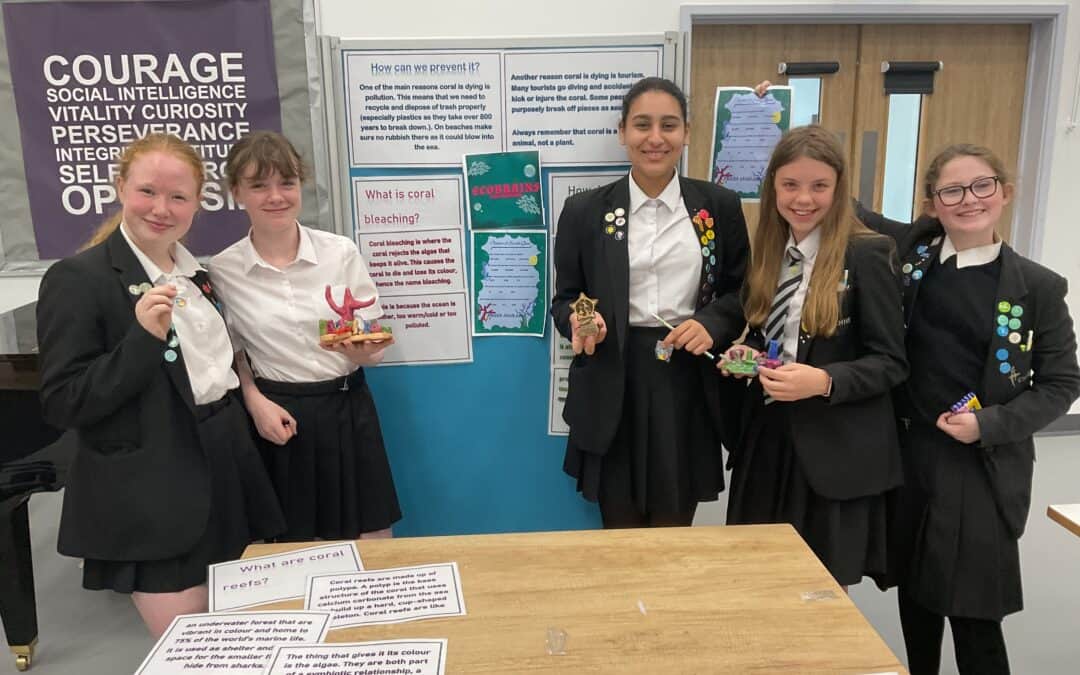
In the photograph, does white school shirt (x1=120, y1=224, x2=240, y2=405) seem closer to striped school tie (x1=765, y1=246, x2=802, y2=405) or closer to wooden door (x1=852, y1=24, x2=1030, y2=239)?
striped school tie (x1=765, y1=246, x2=802, y2=405)

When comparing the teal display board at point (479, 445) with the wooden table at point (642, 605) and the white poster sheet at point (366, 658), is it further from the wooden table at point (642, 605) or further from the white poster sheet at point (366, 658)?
the white poster sheet at point (366, 658)

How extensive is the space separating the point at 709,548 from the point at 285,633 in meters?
0.79

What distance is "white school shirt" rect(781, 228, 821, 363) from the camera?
1.86m

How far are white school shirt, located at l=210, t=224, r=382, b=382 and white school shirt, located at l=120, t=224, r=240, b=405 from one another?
172mm

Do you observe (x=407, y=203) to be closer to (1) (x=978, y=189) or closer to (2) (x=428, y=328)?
(2) (x=428, y=328)

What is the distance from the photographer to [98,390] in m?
1.51

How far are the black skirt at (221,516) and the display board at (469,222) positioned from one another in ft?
2.42

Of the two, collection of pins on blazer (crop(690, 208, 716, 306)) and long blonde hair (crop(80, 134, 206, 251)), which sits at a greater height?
long blonde hair (crop(80, 134, 206, 251))

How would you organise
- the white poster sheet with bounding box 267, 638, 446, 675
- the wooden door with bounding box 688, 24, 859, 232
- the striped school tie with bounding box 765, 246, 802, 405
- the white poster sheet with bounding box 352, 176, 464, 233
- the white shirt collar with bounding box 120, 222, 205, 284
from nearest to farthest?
the white poster sheet with bounding box 267, 638, 446, 675
the white shirt collar with bounding box 120, 222, 205, 284
the striped school tie with bounding box 765, 246, 802, 405
the white poster sheet with bounding box 352, 176, 464, 233
the wooden door with bounding box 688, 24, 859, 232

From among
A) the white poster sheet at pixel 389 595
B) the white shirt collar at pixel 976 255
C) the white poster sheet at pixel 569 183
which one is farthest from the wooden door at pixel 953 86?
the white poster sheet at pixel 389 595

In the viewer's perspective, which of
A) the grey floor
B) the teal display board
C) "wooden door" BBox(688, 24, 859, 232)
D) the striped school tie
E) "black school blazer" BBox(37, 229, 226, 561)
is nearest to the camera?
"black school blazer" BBox(37, 229, 226, 561)

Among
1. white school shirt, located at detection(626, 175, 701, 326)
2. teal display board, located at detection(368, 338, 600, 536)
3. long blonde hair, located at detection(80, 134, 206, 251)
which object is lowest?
teal display board, located at detection(368, 338, 600, 536)

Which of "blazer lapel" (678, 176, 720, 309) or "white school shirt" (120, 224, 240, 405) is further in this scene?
"blazer lapel" (678, 176, 720, 309)

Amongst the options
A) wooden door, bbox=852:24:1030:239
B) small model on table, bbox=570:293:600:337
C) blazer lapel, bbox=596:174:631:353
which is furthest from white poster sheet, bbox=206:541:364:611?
wooden door, bbox=852:24:1030:239
